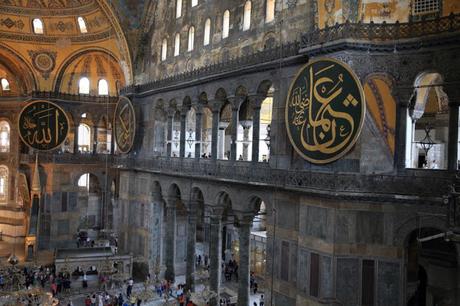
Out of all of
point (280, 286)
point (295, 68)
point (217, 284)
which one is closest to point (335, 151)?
point (295, 68)

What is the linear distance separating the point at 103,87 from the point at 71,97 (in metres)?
1.88

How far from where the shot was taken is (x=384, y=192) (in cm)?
1022

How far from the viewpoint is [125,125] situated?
70.0 feet

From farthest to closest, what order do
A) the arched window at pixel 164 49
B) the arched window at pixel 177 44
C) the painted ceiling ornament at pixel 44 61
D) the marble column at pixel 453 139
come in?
the painted ceiling ornament at pixel 44 61 < the arched window at pixel 164 49 < the arched window at pixel 177 44 < the marble column at pixel 453 139

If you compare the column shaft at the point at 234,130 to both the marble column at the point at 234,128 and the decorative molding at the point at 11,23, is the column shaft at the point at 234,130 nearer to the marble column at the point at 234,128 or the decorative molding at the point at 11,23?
the marble column at the point at 234,128

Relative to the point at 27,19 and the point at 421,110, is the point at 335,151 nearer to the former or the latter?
the point at 421,110

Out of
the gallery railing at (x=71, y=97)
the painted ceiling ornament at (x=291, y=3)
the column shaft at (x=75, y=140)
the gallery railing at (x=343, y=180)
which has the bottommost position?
the gallery railing at (x=343, y=180)

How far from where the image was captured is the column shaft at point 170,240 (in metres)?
18.9

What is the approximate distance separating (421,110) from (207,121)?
47.7 feet

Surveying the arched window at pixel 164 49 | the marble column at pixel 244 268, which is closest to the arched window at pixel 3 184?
the arched window at pixel 164 49

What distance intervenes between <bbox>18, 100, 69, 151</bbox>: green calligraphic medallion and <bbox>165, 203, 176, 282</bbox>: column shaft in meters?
7.54

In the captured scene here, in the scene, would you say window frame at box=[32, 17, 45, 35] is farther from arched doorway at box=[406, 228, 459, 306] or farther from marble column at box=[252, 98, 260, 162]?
arched doorway at box=[406, 228, 459, 306]

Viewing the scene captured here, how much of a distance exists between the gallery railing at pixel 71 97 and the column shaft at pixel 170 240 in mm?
9801

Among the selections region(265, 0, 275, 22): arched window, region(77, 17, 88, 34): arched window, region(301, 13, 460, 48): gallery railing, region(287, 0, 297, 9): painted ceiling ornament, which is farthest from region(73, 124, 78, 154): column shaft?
region(301, 13, 460, 48): gallery railing
